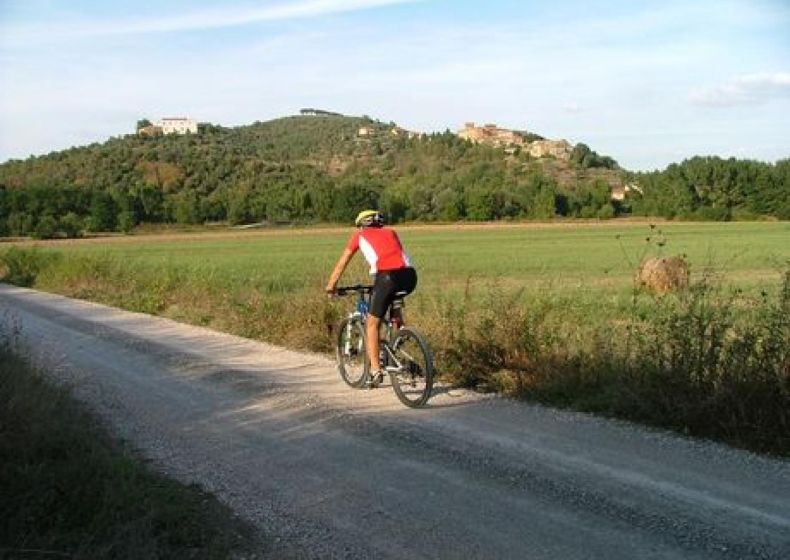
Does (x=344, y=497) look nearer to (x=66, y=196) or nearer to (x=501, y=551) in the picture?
(x=501, y=551)

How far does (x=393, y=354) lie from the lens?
882 centimetres

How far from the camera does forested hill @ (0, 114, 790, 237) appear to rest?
100 meters

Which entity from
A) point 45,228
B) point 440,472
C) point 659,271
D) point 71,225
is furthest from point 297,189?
point 440,472

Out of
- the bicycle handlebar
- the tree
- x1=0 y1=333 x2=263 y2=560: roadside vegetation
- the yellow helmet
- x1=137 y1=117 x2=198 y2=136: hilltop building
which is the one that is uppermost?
x1=137 y1=117 x2=198 y2=136: hilltop building

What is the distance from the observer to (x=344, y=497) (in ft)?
18.1

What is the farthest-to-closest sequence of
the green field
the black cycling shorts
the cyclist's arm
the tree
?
the tree < the green field < the cyclist's arm < the black cycling shorts

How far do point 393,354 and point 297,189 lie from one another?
354ft

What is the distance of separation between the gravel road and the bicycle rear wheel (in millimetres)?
184

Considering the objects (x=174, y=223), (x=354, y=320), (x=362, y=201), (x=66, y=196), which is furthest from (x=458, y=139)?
(x=354, y=320)

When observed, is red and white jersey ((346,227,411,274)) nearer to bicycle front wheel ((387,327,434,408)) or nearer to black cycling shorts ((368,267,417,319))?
black cycling shorts ((368,267,417,319))

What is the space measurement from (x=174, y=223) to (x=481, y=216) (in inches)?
1576

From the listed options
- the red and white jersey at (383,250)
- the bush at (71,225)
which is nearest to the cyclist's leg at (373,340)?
the red and white jersey at (383,250)

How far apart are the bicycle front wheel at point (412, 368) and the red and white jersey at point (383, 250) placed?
694 millimetres

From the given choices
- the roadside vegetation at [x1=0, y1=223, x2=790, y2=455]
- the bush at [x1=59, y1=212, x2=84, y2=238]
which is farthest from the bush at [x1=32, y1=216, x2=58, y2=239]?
the roadside vegetation at [x1=0, y1=223, x2=790, y2=455]
